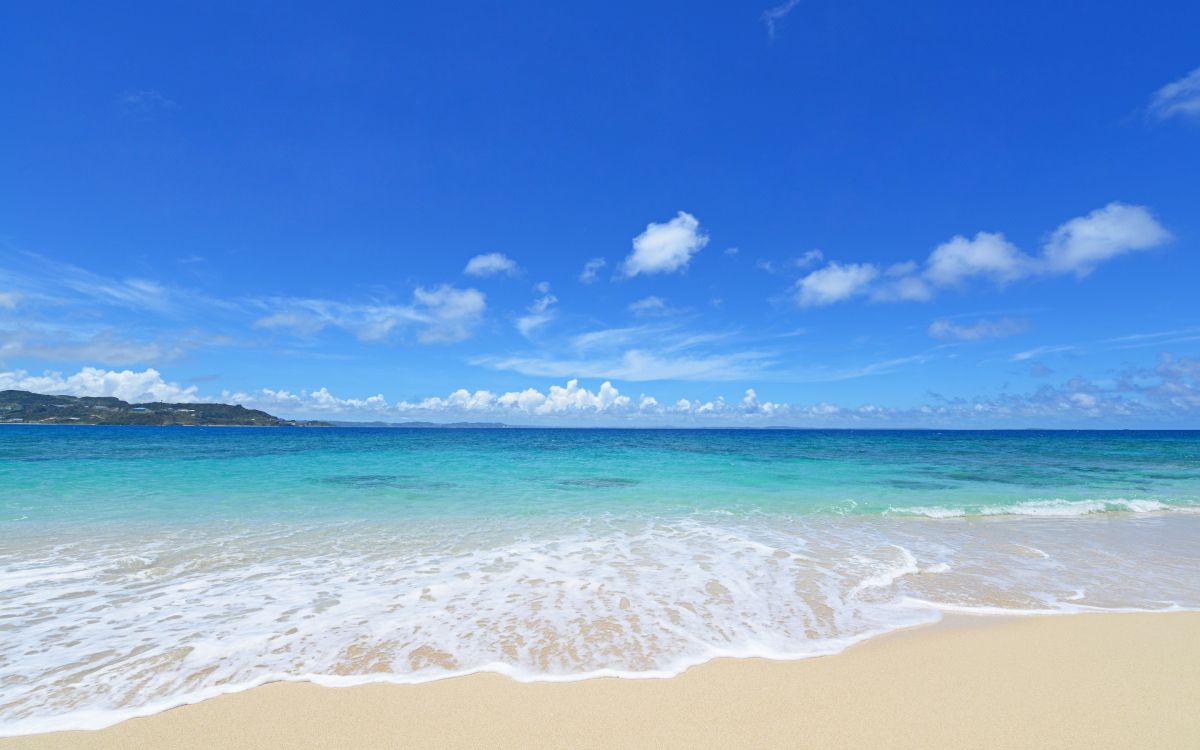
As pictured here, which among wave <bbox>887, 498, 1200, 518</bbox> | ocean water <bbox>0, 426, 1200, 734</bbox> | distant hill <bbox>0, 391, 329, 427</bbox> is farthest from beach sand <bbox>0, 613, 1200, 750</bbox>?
distant hill <bbox>0, 391, 329, 427</bbox>

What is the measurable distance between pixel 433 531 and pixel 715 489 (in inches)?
434

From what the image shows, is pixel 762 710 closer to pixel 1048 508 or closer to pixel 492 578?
pixel 492 578

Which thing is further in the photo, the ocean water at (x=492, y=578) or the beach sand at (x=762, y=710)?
the ocean water at (x=492, y=578)

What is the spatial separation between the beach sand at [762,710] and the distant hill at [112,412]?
144432 millimetres

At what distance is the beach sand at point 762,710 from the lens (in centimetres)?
352

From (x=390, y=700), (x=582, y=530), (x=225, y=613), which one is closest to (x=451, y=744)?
(x=390, y=700)

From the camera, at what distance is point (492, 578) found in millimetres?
7473

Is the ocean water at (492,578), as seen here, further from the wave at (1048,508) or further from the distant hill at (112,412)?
the distant hill at (112,412)

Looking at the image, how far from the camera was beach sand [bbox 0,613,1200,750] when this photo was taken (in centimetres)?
352

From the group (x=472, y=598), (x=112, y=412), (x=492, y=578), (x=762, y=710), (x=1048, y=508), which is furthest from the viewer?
(x=112, y=412)

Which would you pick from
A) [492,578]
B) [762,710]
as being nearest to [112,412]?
[492,578]

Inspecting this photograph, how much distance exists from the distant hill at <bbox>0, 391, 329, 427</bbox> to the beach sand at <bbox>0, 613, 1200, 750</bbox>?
14443 centimetres

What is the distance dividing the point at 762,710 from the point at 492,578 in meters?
4.52

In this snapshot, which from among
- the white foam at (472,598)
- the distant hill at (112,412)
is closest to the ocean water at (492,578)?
the white foam at (472,598)
